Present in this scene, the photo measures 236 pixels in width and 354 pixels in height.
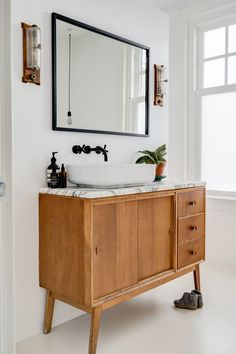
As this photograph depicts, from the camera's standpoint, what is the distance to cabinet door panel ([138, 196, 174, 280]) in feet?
6.98

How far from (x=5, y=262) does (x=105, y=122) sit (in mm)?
1347

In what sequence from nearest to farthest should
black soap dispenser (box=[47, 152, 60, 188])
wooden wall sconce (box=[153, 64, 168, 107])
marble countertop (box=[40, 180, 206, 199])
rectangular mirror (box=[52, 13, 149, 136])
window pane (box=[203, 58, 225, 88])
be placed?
marble countertop (box=[40, 180, 206, 199]), black soap dispenser (box=[47, 152, 60, 188]), rectangular mirror (box=[52, 13, 149, 136]), wooden wall sconce (box=[153, 64, 168, 107]), window pane (box=[203, 58, 225, 88])

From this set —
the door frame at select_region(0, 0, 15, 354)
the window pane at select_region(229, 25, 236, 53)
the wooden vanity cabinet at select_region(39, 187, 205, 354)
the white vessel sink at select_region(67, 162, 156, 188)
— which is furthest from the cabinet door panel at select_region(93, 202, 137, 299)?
the window pane at select_region(229, 25, 236, 53)

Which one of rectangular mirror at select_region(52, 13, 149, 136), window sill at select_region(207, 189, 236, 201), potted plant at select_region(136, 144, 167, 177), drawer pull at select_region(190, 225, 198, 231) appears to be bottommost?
drawer pull at select_region(190, 225, 198, 231)

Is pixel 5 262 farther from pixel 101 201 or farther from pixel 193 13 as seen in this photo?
pixel 193 13

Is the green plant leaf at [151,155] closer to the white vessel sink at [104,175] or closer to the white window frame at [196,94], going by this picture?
the white vessel sink at [104,175]

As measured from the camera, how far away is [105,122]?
8.35 feet

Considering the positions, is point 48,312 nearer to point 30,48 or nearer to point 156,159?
point 156,159

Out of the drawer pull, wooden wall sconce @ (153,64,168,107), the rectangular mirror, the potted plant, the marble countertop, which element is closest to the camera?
the marble countertop

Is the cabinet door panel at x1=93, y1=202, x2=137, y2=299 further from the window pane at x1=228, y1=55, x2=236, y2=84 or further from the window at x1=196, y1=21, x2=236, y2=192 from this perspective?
the window pane at x1=228, y1=55, x2=236, y2=84

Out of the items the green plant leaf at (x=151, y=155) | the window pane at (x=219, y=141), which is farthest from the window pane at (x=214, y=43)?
the green plant leaf at (x=151, y=155)

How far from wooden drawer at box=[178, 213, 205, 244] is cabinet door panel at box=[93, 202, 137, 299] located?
497 millimetres

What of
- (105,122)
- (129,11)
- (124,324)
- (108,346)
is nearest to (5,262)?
(108,346)

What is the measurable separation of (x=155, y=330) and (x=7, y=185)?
1.35 meters
